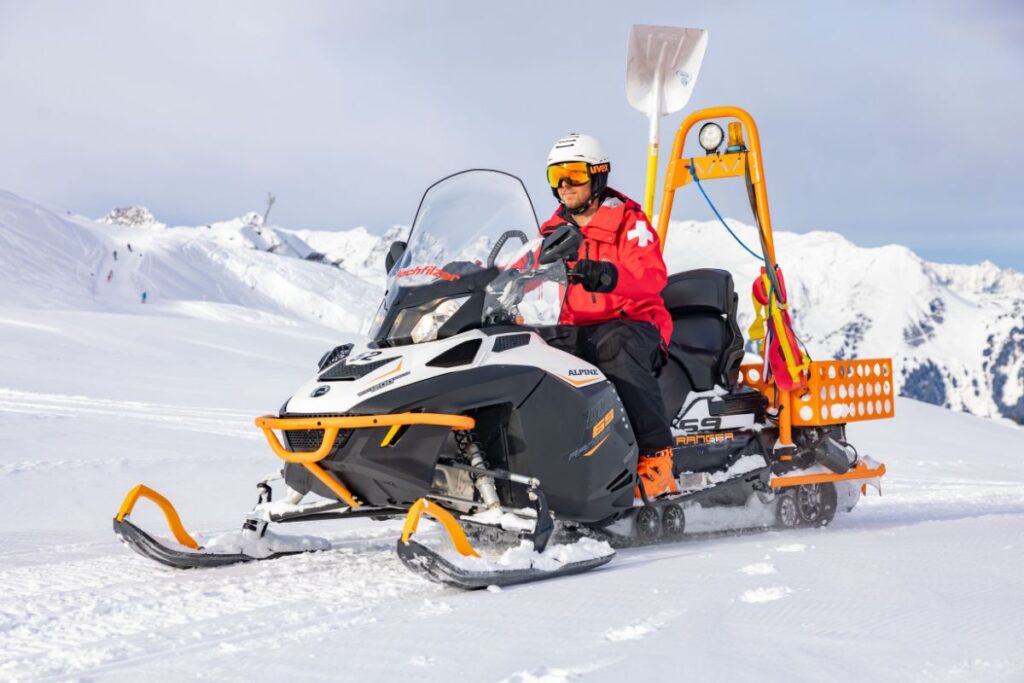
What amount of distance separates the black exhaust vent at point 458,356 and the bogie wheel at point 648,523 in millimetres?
1365

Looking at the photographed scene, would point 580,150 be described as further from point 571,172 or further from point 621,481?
point 621,481

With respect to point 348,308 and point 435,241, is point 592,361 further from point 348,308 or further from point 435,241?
point 348,308

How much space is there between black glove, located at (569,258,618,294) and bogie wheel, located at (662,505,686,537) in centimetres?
134

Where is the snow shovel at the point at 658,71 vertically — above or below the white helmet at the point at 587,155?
above

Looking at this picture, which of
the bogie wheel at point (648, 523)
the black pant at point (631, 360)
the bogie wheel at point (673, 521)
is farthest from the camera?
the bogie wheel at point (673, 521)

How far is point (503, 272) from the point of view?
3691 mm

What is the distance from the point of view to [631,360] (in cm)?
405

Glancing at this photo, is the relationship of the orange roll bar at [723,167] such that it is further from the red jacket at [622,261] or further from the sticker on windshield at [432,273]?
the sticker on windshield at [432,273]

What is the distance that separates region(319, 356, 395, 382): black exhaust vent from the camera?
3359 mm

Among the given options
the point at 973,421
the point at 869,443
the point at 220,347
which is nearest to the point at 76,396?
the point at 220,347

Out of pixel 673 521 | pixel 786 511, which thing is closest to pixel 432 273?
pixel 673 521

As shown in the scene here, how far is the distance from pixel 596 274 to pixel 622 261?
1.86 ft

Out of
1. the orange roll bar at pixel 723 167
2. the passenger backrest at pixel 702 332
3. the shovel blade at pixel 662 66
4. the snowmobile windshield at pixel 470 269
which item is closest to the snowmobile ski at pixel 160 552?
the snowmobile windshield at pixel 470 269

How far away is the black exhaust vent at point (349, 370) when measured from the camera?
11.0ft
